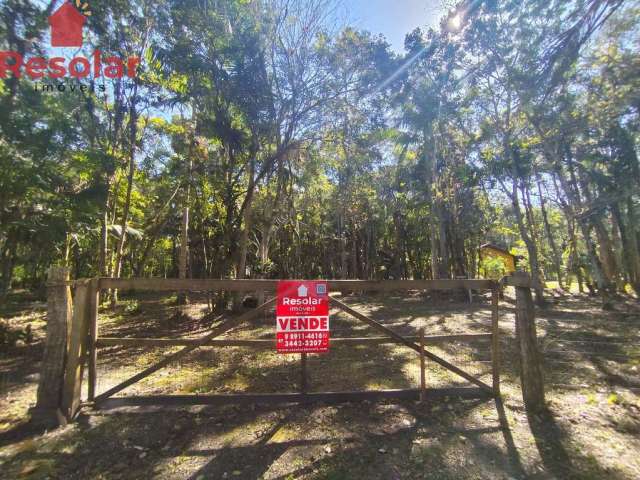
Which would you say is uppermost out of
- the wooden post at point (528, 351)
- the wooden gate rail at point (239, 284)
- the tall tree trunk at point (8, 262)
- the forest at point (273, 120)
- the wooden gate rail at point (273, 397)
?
the forest at point (273, 120)

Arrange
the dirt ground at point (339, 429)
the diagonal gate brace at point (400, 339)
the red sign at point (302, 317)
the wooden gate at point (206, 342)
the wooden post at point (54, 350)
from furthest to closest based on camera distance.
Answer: the diagonal gate brace at point (400, 339) → the red sign at point (302, 317) → the wooden gate at point (206, 342) → the wooden post at point (54, 350) → the dirt ground at point (339, 429)

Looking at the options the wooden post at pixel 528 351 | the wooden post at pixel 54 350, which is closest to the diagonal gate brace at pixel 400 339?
the wooden post at pixel 528 351

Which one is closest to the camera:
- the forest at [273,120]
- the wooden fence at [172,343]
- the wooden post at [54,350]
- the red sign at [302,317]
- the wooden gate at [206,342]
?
the wooden post at [54,350]

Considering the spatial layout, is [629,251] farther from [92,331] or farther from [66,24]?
[66,24]

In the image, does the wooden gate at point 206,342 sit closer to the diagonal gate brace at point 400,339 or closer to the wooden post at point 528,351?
the diagonal gate brace at point 400,339

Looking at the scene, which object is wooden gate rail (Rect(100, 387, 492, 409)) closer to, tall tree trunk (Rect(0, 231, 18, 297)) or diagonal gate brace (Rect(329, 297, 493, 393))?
diagonal gate brace (Rect(329, 297, 493, 393))

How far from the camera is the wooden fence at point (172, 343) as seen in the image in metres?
3.61

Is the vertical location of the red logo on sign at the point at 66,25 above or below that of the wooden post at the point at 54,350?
above

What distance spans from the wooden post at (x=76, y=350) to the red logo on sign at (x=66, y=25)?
930 cm

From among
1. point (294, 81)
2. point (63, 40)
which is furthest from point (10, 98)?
point (294, 81)

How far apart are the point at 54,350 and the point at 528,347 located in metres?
5.73

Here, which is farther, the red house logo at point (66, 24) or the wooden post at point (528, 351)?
the red house logo at point (66, 24)

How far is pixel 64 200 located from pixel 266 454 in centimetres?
848

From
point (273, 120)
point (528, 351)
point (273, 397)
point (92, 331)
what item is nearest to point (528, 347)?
point (528, 351)
